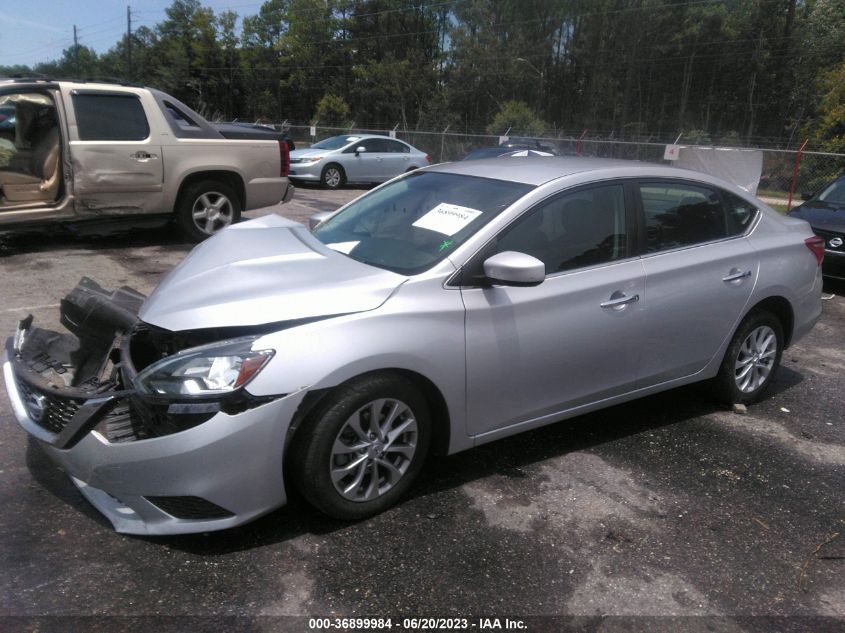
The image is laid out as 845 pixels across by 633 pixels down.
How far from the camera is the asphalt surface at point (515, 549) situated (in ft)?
8.21

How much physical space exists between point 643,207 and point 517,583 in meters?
2.29

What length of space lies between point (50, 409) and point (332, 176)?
13.9 meters

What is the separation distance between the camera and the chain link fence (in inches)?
707

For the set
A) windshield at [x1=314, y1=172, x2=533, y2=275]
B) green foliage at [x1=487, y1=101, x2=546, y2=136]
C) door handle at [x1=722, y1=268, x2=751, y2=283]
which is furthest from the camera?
green foliage at [x1=487, y1=101, x2=546, y2=136]

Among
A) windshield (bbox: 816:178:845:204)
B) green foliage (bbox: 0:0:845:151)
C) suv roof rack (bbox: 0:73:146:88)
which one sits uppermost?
green foliage (bbox: 0:0:845:151)

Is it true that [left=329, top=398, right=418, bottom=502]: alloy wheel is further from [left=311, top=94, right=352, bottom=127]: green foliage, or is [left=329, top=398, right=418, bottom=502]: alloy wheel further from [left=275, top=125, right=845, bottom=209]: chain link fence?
[left=311, top=94, right=352, bottom=127]: green foliage

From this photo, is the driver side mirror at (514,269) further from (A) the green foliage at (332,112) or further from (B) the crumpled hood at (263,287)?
(A) the green foliage at (332,112)

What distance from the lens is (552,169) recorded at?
3.83m

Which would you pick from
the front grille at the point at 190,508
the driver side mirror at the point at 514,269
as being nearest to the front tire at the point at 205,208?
the driver side mirror at the point at 514,269

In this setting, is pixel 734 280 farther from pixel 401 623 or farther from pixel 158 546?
pixel 158 546

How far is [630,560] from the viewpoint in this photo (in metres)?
2.88

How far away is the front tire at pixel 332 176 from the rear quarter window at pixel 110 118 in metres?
8.34

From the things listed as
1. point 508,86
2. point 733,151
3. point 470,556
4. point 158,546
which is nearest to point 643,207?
point 470,556

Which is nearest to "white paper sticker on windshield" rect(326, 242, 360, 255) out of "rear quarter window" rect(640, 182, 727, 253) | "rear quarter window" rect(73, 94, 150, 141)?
"rear quarter window" rect(640, 182, 727, 253)
